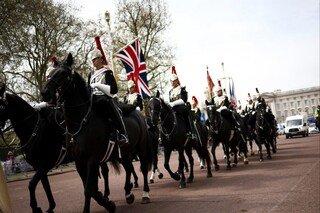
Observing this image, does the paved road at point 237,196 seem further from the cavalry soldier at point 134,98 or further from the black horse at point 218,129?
the cavalry soldier at point 134,98

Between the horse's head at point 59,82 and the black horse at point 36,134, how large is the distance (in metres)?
2.11

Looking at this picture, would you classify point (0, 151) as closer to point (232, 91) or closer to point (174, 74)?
point (232, 91)

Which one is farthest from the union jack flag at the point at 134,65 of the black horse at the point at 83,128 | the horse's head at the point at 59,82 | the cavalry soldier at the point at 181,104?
the horse's head at the point at 59,82

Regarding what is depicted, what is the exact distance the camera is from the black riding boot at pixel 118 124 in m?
6.87

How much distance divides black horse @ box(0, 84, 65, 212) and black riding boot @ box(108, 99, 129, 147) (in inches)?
66.0

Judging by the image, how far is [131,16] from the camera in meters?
43.1

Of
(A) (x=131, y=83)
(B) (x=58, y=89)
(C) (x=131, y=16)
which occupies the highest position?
(C) (x=131, y=16)

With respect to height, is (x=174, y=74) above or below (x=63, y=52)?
below

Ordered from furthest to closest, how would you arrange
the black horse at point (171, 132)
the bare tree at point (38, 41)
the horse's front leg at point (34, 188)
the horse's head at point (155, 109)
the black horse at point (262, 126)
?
the bare tree at point (38, 41), the black horse at point (262, 126), the black horse at point (171, 132), the horse's head at point (155, 109), the horse's front leg at point (34, 188)

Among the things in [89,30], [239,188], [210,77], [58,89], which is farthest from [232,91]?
[58,89]

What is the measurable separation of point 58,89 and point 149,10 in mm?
39085

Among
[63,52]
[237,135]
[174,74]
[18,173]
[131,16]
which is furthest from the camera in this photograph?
[131,16]

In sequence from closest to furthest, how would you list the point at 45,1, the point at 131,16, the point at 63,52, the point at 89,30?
the point at 45,1 < the point at 63,52 < the point at 89,30 < the point at 131,16

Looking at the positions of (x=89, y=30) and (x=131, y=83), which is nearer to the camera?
(x=131, y=83)
